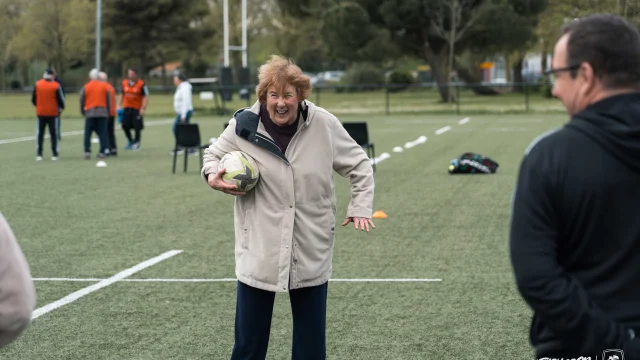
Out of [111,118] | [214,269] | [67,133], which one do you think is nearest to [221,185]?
[214,269]

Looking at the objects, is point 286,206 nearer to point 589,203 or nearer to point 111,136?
point 589,203

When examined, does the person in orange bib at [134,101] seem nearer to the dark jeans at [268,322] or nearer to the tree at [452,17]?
the dark jeans at [268,322]

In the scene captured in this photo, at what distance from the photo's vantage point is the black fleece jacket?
2.78 metres

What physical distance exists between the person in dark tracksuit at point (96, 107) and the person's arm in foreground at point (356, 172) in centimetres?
1746

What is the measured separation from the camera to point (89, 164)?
69.9 ft

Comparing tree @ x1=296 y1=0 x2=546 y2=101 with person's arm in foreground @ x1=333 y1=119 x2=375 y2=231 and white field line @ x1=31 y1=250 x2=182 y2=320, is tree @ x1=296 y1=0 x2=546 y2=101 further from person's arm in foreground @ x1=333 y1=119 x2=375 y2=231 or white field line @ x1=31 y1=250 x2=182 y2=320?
person's arm in foreground @ x1=333 y1=119 x2=375 y2=231

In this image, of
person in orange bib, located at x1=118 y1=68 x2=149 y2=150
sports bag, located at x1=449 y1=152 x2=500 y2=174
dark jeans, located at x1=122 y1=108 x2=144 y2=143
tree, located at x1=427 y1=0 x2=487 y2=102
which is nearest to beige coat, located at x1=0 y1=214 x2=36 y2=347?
sports bag, located at x1=449 y1=152 x2=500 y2=174

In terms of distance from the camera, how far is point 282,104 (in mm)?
4902

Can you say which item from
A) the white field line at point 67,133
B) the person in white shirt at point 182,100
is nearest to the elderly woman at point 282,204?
the person in white shirt at point 182,100

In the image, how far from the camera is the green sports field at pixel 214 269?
6973 millimetres

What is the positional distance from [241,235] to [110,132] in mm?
19302

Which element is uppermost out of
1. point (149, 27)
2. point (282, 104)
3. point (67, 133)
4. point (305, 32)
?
point (149, 27)

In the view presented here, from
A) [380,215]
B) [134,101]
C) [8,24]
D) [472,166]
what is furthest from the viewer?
[8,24]

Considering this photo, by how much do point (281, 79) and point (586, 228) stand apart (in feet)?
7.64
